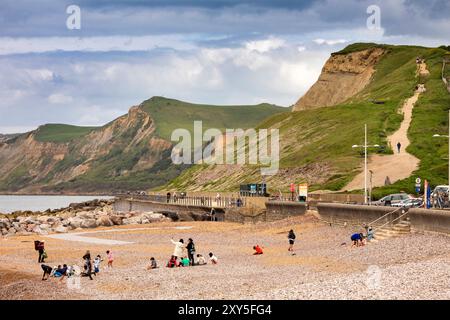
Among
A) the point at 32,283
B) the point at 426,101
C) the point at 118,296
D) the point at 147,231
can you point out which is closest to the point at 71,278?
the point at 32,283

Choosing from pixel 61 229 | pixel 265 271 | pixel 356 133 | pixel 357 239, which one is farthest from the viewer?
pixel 356 133

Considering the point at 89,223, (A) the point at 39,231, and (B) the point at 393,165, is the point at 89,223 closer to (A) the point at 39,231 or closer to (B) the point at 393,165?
(A) the point at 39,231

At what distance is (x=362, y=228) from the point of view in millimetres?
61719

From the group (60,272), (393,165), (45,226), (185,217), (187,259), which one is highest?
(393,165)

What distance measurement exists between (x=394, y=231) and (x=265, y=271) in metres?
13.0

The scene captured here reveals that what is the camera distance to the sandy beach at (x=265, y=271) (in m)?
34.3

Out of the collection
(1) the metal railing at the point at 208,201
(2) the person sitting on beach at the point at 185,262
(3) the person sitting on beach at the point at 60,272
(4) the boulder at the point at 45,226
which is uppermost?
(1) the metal railing at the point at 208,201

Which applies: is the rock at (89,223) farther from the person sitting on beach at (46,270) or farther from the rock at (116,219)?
the person sitting on beach at (46,270)

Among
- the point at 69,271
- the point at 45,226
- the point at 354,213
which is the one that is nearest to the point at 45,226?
the point at 45,226

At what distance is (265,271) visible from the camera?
145 ft

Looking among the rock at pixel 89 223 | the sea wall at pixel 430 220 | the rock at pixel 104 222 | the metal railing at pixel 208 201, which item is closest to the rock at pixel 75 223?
the rock at pixel 89 223

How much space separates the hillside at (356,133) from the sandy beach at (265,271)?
97.7ft
